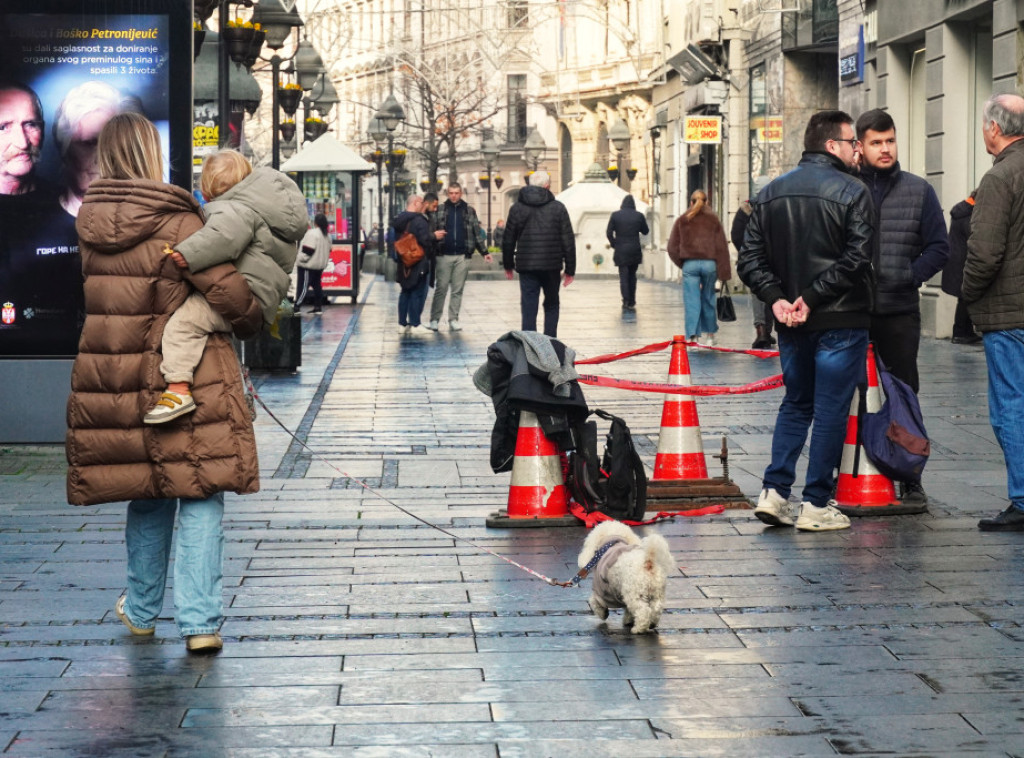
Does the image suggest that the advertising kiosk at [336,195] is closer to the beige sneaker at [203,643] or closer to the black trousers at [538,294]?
the black trousers at [538,294]

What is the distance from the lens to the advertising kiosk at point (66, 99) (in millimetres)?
10797

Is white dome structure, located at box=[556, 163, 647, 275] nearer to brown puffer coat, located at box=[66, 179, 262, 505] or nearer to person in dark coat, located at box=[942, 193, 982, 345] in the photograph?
person in dark coat, located at box=[942, 193, 982, 345]

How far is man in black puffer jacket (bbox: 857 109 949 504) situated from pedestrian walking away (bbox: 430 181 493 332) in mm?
13540

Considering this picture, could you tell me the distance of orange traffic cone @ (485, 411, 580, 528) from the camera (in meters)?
8.39

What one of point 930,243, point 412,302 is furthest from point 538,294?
point 930,243

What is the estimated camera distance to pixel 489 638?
6008mm

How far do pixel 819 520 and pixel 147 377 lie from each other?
3572 mm

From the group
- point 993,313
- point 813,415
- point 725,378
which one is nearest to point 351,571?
point 813,415

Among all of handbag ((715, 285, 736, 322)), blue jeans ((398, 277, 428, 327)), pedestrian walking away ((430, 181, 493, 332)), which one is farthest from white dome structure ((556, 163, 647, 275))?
handbag ((715, 285, 736, 322))

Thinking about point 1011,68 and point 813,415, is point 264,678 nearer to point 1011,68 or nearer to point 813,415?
point 813,415

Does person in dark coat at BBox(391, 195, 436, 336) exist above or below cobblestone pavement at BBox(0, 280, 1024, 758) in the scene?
above

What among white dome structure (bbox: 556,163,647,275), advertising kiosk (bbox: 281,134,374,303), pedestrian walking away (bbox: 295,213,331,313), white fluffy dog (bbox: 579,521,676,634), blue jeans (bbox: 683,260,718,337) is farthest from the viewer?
white dome structure (bbox: 556,163,647,275)

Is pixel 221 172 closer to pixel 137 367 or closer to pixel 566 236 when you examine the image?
pixel 137 367

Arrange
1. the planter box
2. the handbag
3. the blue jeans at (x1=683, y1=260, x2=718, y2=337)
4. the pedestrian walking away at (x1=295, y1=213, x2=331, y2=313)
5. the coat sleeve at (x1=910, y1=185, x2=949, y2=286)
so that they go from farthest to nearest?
the pedestrian walking away at (x1=295, y1=213, x2=331, y2=313), the handbag, the blue jeans at (x1=683, y1=260, x2=718, y2=337), the planter box, the coat sleeve at (x1=910, y1=185, x2=949, y2=286)
